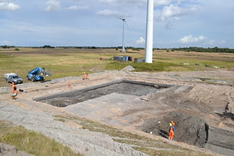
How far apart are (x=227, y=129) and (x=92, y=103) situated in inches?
526

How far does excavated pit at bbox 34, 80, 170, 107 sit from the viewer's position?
25.0 metres

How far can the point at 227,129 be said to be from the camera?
16281 millimetres

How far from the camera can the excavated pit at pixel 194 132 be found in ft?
49.0

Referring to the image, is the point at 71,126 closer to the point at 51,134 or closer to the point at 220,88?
the point at 51,134

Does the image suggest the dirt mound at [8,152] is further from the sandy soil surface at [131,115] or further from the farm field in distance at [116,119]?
the sandy soil surface at [131,115]

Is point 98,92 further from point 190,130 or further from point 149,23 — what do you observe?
point 149,23

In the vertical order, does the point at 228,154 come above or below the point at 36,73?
below

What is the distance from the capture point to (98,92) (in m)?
30.0

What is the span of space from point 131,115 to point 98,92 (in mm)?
11390

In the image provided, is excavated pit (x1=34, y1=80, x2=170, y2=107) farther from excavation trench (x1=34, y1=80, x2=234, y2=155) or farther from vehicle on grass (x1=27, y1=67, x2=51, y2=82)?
vehicle on grass (x1=27, y1=67, x2=51, y2=82)

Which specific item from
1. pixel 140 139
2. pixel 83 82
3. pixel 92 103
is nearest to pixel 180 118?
pixel 140 139

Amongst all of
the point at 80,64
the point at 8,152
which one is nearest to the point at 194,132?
the point at 8,152

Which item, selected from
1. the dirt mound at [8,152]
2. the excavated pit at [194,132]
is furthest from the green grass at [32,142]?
the excavated pit at [194,132]

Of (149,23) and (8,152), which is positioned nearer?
(8,152)
